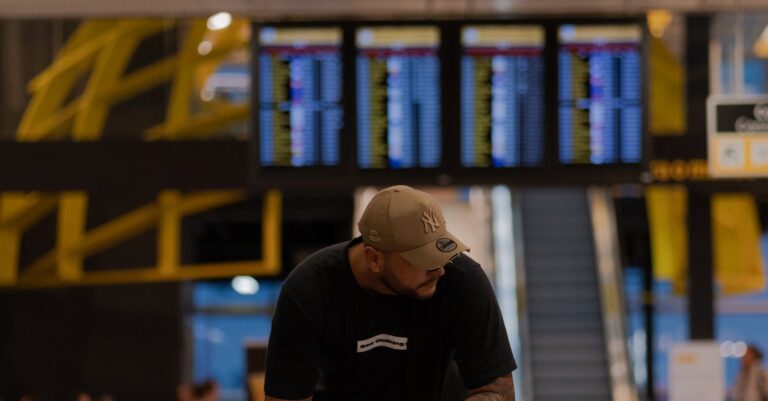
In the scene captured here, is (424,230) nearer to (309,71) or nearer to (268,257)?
(309,71)

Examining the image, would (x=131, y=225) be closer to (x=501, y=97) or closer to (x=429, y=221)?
(x=501, y=97)

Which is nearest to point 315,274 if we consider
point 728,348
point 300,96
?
point 300,96

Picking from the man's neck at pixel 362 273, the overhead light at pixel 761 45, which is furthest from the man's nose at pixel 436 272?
the overhead light at pixel 761 45

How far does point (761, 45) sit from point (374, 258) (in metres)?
11.8

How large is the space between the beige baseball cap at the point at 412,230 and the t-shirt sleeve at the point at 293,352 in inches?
13.9

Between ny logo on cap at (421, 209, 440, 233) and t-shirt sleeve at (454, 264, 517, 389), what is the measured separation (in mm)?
303

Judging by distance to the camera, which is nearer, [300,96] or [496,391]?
[496,391]

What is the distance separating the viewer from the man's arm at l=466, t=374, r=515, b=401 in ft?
11.6

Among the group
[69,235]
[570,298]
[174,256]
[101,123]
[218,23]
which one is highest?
[218,23]

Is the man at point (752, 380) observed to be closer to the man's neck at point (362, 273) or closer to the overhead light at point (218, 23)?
the overhead light at point (218, 23)

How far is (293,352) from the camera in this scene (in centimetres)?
352

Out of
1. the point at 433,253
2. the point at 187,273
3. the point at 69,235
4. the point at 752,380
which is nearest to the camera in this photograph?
the point at 433,253

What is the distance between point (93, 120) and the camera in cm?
A: 1517

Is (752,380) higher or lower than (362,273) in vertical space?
lower
